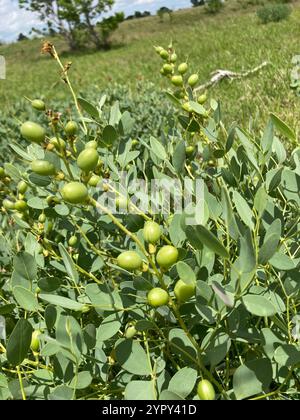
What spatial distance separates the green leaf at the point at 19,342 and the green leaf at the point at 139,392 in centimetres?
14

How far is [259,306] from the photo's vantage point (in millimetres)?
462

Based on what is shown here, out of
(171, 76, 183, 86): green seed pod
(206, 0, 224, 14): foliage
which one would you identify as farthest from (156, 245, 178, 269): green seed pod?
(206, 0, 224, 14): foliage

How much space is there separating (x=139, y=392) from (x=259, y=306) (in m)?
0.20

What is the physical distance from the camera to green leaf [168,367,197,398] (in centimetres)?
55

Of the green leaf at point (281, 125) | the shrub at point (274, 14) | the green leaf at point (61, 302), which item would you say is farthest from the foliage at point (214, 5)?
the green leaf at point (61, 302)

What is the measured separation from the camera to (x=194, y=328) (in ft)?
2.20

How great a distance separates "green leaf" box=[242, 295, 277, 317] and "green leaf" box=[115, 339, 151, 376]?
195 mm

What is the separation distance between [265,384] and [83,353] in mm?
241

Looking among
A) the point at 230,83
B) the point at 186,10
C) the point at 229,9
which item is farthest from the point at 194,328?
the point at 186,10

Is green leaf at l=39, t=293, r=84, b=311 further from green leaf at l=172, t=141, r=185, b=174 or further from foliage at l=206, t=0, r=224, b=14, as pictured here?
foliage at l=206, t=0, r=224, b=14

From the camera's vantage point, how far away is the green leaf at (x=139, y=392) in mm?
550

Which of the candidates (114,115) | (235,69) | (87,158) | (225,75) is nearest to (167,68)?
(114,115)

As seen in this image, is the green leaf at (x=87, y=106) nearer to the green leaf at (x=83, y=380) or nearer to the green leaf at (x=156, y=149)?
the green leaf at (x=156, y=149)
